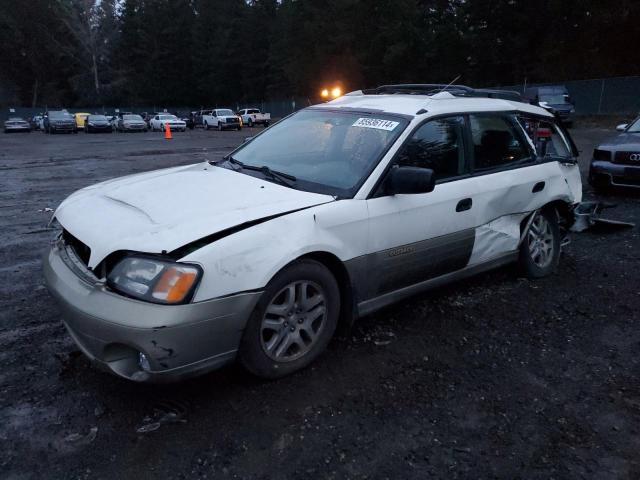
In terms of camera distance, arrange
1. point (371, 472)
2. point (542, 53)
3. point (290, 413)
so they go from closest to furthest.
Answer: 1. point (371, 472)
2. point (290, 413)
3. point (542, 53)

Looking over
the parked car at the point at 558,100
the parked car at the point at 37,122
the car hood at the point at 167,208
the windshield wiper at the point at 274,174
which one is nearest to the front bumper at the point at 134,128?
the parked car at the point at 37,122

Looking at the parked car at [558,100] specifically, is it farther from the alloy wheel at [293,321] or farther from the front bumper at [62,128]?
the front bumper at [62,128]

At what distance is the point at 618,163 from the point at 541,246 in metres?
4.44

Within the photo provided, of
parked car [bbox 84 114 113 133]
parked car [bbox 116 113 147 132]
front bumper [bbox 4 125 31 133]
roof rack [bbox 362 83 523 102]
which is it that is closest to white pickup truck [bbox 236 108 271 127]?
parked car [bbox 116 113 147 132]

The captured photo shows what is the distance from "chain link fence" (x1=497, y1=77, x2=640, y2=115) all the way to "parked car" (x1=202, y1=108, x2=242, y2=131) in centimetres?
2248

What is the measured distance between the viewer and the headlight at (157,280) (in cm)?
251

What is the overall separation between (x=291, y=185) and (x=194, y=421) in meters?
1.56

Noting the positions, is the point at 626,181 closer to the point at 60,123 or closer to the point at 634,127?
the point at 634,127

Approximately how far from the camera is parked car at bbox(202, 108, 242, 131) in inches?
1515

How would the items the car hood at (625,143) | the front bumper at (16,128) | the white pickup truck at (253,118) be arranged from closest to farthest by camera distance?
1. the car hood at (625,143)
2. the front bumper at (16,128)
3. the white pickup truck at (253,118)

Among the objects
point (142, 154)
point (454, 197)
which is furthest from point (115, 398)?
point (142, 154)

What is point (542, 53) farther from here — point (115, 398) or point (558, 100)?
point (115, 398)

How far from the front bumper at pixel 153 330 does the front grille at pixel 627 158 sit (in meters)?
7.46

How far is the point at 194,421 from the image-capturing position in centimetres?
272
